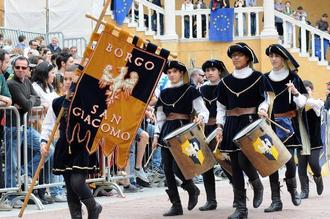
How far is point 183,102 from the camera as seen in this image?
1116 cm

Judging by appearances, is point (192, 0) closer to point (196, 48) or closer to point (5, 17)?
point (196, 48)

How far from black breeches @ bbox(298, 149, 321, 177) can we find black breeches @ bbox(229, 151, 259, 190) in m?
2.69

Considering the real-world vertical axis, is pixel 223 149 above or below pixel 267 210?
above

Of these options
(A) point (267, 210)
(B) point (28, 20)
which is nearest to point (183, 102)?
(A) point (267, 210)

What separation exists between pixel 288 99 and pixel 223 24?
13812 mm

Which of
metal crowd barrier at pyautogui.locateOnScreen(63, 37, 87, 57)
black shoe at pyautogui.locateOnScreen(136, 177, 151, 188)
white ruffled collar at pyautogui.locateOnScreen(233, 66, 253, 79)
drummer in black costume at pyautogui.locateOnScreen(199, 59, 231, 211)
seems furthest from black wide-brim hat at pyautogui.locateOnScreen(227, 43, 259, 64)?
metal crowd barrier at pyautogui.locateOnScreen(63, 37, 87, 57)

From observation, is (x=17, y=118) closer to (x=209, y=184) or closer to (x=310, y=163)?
(x=209, y=184)

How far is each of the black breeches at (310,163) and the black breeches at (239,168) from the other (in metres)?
2.69

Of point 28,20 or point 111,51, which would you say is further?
point 28,20

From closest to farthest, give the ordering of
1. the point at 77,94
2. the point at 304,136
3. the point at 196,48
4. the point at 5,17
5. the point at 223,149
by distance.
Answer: the point at 77,94 < the point at 223,149 < the point at 304,136 < the point at 196,48 < the point at 5,17

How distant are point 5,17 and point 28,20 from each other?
2.66 ft

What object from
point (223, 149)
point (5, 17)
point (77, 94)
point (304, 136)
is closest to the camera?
point (77, 94)

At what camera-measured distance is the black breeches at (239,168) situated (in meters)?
10.4

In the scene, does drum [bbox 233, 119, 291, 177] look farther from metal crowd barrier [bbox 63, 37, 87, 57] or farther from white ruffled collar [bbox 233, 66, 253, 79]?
metal crowd barrier [bbox 63, 37, 87, 57]
